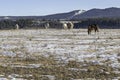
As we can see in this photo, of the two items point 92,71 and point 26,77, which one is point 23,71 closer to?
point 26,77

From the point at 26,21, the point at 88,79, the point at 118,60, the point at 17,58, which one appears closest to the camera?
the point at 88,79

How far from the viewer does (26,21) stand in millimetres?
124000

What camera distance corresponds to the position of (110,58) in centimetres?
2072

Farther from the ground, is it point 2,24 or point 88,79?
point 88,79

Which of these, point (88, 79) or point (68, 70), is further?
point (68, 70)

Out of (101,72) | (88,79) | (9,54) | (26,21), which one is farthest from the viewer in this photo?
(26,21)

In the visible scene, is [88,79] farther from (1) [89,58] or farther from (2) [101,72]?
(1) [89,58]

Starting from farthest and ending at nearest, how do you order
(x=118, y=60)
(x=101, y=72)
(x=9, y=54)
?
1. (x=9, y=54)
2. (x=118, y=60)
3. (x=101, y=72)

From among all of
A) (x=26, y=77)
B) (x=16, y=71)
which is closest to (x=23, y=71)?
(x=16, y=71)

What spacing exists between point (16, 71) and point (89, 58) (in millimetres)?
5335

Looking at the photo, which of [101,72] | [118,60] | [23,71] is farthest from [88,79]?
[118,60]

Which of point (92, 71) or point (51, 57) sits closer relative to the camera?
point (92, 71)

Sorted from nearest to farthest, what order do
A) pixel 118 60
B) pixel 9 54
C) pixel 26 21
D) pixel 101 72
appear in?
pixel 101 72 → pixel 118 60 → pixel 9 54 → pixel 26 21

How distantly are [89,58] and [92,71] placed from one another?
14.3 ft
